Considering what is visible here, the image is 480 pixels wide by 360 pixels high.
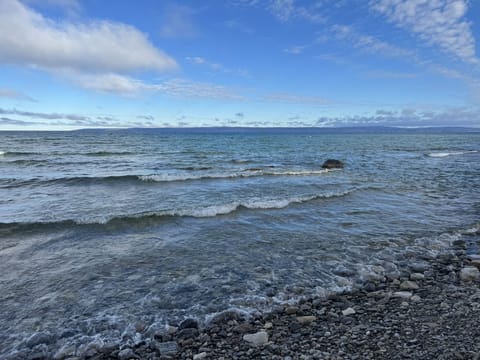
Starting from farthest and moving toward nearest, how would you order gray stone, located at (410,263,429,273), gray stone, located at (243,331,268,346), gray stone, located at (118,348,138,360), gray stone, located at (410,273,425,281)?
gray stone, located at (410,263,429,273)
gray stone, located at (410,273,425,281)
gray stone, located at (243,331,268,346)
gray stone, located at (118,348,138,360)

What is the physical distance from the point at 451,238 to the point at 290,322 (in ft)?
22.5

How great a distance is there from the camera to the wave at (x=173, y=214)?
34.8ft

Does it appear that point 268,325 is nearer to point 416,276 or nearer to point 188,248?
point 416,276

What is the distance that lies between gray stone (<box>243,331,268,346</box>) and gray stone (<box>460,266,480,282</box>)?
4.66 metres

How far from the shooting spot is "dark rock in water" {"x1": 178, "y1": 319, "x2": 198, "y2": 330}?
496 cm

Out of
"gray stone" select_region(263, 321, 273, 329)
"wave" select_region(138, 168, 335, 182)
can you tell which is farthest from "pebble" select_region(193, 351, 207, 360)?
"wave" select_region(138, 168, 335, 182)

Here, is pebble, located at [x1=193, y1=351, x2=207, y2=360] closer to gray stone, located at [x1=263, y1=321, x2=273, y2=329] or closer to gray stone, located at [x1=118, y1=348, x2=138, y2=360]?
gray stone, located at [x1=118, y1=348, x2=138, y2=360]

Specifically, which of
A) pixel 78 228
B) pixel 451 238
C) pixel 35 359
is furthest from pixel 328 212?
pixel 35 359

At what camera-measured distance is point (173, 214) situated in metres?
11.8

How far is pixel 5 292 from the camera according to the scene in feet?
20.2

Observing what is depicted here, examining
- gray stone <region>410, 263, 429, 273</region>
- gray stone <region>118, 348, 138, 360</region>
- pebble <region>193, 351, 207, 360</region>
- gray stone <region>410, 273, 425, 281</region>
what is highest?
pebble <region>193, 351, 207, 360</region>

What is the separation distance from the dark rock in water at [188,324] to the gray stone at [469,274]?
18.3ft

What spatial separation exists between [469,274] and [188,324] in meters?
5.93

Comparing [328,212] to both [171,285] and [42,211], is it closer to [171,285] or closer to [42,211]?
[171,285]
